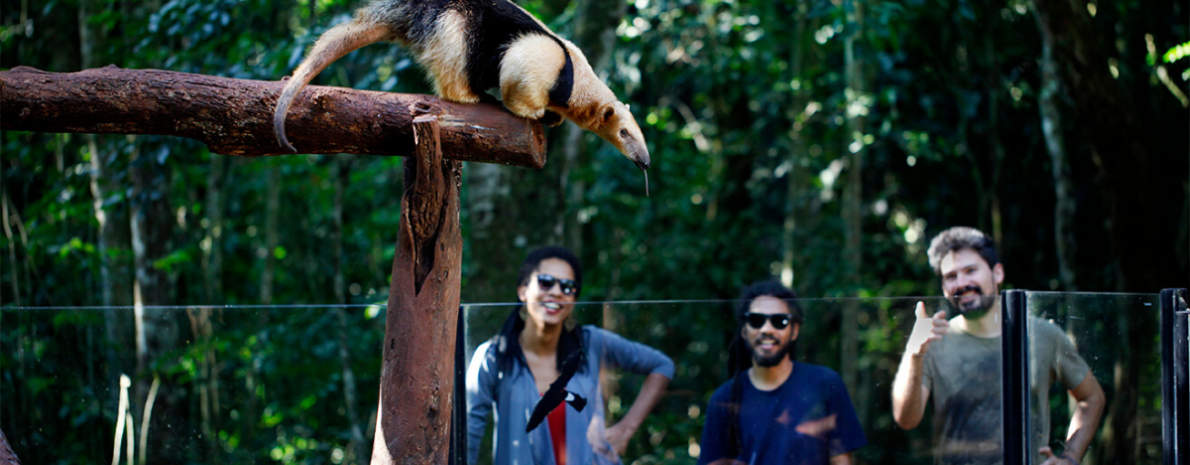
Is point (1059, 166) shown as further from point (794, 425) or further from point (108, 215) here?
point (108, 215)

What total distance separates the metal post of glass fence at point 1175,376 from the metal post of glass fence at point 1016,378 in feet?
1.10

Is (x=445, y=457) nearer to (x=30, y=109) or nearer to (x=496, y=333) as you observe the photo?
(x=496, y=333)

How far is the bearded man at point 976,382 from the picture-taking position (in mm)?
2264

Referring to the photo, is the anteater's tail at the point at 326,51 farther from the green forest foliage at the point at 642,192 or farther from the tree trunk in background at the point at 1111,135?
the tree trunk in background at the point at 1111,135

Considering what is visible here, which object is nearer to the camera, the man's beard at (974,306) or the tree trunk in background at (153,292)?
the man's beard at (974,306)

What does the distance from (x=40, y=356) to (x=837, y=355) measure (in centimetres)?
282

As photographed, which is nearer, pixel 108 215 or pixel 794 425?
pixel 794 425

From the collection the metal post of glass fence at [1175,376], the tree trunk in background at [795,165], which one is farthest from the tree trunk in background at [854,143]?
the metal post of glass fence at [1175,376]

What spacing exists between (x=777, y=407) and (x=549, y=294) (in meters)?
0.84

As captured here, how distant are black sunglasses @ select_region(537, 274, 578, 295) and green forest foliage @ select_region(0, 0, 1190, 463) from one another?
0.95 ft

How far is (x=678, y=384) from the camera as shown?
262 centimetres

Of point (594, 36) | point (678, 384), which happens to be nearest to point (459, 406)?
point (678, 384)

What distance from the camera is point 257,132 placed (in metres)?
1.96

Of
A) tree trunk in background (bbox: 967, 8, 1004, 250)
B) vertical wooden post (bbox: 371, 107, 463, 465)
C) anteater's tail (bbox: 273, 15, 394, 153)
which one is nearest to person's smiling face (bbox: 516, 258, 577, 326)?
vertical wooden post (bbox: 371, 107, 463, 465)
